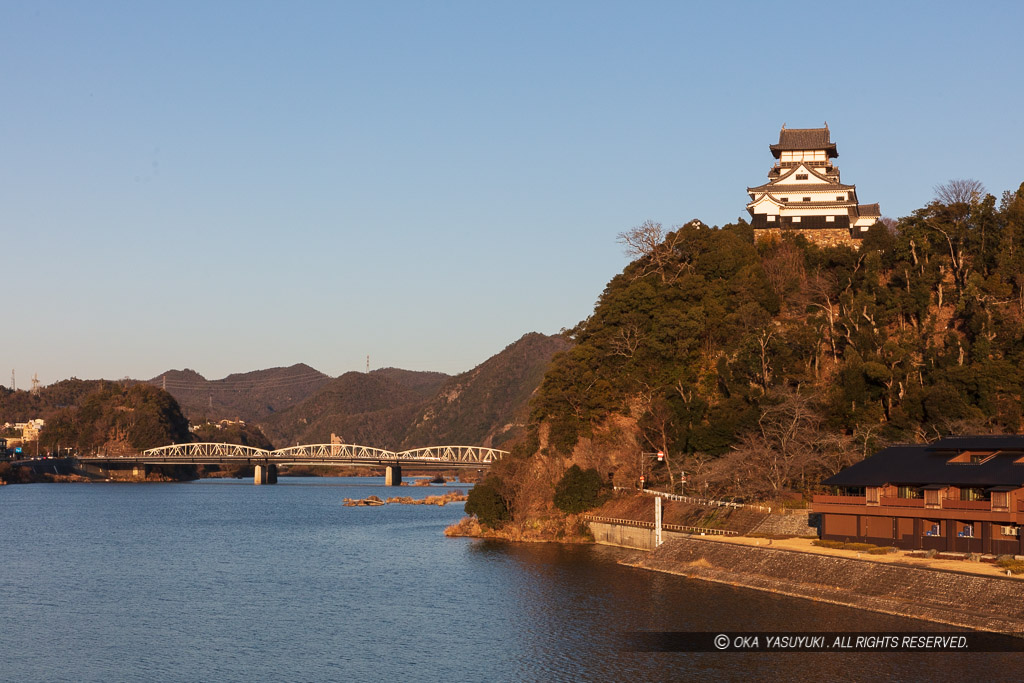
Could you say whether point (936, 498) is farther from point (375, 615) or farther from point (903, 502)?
point (375, 615)

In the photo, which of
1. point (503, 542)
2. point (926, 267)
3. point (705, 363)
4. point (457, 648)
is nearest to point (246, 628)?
point (457, 648)

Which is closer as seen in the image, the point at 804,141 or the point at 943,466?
the point at 943,466

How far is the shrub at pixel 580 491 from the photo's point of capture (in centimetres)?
7550

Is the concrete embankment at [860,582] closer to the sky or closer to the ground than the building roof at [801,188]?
closer to the ground

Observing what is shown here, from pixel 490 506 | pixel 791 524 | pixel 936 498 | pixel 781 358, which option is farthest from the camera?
pixel 490 506

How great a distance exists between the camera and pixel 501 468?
273 feet

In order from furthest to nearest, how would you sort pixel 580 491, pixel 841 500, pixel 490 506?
pixel 490 506 < pixel 580 491 < pixel 841 500

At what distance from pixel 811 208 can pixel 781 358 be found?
27.0 meters

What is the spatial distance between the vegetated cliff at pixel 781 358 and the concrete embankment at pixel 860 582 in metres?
11.0

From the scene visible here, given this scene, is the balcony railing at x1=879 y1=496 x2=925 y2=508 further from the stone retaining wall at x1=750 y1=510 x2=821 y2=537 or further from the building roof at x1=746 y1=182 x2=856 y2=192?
the building roof at x1=746 y1=182 x2=856 y2=192

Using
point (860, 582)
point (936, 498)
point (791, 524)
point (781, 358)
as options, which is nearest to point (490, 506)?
point (781, 358)

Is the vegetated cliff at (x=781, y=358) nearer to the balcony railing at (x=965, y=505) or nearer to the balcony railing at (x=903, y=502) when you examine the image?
the balcony railing at (x=903, y=502)

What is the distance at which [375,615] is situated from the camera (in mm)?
47125

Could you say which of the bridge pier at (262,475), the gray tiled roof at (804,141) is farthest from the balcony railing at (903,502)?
the bridge pier at (262,475)
